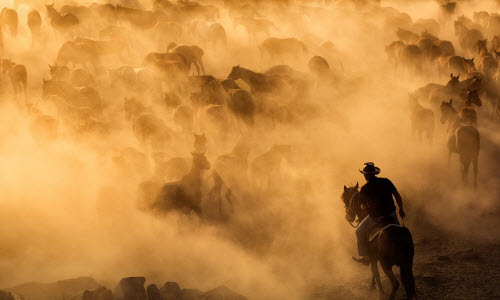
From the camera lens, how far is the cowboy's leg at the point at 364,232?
10078 mm

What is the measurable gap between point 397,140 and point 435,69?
855 cm

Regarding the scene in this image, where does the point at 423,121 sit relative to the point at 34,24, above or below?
below

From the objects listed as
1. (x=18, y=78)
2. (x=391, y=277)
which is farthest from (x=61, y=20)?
(x=391, y=277)

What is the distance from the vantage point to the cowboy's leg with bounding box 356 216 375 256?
10078 mm

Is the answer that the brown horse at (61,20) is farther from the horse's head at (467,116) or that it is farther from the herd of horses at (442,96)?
the horse's head at (467,116)

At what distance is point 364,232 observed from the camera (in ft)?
Answer: 33.3

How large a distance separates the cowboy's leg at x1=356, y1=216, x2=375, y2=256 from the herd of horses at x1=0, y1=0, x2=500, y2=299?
0.20m

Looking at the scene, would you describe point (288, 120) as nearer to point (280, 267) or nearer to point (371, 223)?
point (280, 267)

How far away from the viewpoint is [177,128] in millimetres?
20297

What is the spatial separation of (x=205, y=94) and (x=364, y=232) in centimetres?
1259

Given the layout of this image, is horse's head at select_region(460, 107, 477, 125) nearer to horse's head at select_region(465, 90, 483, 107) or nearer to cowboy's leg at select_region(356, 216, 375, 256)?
horse's head at select_region(465, 90, 483, 107)

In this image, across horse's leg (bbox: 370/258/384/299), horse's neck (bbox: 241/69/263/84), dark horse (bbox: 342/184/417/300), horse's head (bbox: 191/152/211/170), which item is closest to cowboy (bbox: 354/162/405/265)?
dark horse (bbox: 342/184/417/300)

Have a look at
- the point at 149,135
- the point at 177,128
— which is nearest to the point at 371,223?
the point at 149,135

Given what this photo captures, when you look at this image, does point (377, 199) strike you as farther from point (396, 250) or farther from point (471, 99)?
point (471, 99)
